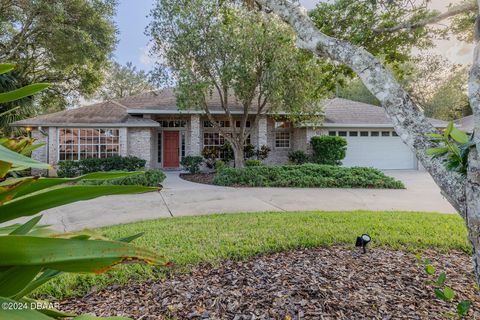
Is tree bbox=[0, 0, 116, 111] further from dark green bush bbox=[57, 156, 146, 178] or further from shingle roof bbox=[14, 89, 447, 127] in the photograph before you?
dark green bush bbox=[57, 156, 146, 178]

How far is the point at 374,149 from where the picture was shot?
17.9 meters

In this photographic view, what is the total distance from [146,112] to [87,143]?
10.9ft

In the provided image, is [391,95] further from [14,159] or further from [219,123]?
[219,123]

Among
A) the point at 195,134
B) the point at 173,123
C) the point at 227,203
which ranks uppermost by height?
the point at 173,123

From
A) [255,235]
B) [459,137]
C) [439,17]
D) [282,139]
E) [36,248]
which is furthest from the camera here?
A: [282,139]

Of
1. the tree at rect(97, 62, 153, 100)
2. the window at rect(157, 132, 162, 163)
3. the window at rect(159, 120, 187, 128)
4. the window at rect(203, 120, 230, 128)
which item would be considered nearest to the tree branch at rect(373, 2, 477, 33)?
the window at rect(203, 120, 230, 128)

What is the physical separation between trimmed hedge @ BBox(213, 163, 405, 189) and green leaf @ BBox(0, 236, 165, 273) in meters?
10.4

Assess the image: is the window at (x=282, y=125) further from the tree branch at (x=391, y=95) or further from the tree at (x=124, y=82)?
the tree at (x=124, y=82)

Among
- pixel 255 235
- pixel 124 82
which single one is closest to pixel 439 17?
pixel 255 235

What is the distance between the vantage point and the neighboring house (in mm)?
14594

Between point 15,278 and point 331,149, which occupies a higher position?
point 331,149

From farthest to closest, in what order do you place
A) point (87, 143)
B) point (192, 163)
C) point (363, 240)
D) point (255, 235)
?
1. point (192, 163)
2. point (87, 143)
3. point (255, 235)
4. point (363, 240)

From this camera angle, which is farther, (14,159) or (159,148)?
(159,148)

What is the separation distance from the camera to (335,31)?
4504 millimetres
